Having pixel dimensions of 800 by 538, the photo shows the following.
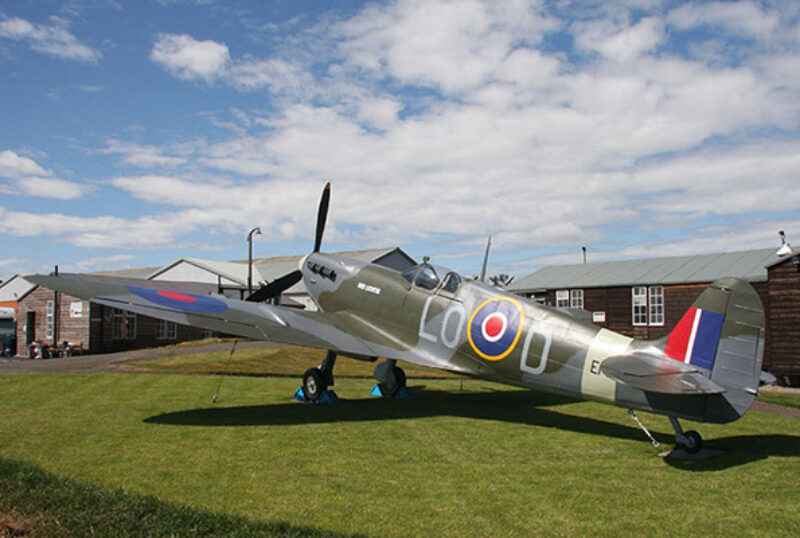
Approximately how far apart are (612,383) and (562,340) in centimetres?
95

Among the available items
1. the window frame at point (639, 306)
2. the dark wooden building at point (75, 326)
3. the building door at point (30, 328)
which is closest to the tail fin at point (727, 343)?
the window frame at point (639, 306)

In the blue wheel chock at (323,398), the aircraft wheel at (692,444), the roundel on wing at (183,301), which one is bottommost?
the blue wheel chock at (323,398)

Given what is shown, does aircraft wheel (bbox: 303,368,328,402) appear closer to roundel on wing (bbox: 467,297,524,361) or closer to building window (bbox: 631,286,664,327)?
roundel on wing (bbox: 467,297,524,361)

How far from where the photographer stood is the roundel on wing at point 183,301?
33.7ft

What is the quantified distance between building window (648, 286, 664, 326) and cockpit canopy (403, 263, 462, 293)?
20.4 m

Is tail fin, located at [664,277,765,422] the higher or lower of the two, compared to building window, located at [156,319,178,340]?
higher

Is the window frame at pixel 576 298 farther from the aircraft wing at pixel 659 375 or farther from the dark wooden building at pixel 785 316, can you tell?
the aircraft wing at pixel 659 375

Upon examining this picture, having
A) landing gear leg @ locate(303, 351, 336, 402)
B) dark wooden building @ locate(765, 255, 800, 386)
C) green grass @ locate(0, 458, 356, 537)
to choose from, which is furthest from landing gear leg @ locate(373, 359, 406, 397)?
dark wooden building @ locate(765, 255, 800, 386)

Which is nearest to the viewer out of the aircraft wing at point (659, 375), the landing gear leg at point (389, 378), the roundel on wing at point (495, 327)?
the aircraft wing at point (659, 375)

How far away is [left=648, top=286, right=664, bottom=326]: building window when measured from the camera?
2764 cm

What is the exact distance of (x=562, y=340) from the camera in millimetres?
8586

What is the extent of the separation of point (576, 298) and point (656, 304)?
13.9ft

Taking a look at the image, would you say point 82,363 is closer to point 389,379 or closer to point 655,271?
point 389,379

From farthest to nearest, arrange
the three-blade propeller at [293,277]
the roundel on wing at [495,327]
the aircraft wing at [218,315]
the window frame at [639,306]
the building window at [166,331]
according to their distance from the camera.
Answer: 1. the building window at [166,331]
2. the window frame at [639,306]
3. the three-blade propeller at [293,277]
4. the aircraft wing at [218,315]
5. the roundel on wing at [495,327]
